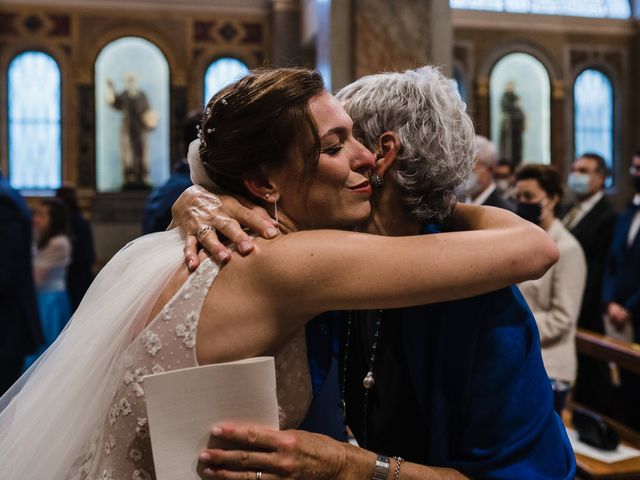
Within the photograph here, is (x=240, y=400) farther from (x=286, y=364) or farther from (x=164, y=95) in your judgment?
(x=164, y=95)

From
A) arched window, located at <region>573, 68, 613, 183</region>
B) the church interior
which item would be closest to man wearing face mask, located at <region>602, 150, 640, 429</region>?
the church interior

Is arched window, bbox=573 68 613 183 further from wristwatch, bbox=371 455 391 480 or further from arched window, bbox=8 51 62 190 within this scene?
wristwatch, bbox=371 455 391 480

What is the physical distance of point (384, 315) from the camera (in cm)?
185

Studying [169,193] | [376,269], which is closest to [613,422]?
[169,193]

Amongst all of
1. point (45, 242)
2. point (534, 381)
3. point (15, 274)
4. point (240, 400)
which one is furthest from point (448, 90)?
point (45, 242)

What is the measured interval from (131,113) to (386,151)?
47.0 ft

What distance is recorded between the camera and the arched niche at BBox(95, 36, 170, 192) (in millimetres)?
15211

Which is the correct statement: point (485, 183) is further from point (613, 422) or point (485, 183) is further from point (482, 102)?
point (482, 102)

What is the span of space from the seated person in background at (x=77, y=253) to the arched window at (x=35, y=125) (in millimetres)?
6276

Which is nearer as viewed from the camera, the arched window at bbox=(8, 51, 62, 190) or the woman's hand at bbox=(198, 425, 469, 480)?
the woman's hand at bbox=(198, 425, 469, 480)

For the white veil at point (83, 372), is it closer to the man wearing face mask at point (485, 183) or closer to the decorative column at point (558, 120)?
the man wearing face mask at point (485, 183)

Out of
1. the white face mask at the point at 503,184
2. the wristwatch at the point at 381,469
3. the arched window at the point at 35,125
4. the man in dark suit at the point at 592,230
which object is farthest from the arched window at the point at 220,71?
the wristwatch at the point at 381,469

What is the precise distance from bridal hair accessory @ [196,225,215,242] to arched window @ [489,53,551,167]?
1532 centimetres

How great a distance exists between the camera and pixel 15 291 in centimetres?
421
